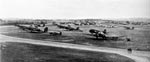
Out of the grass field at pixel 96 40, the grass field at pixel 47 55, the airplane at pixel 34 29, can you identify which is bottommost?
the grass field at pixel 47 55

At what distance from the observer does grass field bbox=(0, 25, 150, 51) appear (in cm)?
1436

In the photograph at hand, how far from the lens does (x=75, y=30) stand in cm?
1502

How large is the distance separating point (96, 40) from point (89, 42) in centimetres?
48

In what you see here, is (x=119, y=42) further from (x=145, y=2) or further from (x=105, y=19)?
(x=145, y=2)

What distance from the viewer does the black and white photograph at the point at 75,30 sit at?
14.5m

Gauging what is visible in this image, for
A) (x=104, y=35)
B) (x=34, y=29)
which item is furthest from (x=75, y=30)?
(x=34, y=29)

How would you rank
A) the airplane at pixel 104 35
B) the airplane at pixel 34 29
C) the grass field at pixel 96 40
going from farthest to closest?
the airplane at pixel 34 29 < the airplane at pixel 104 35 < the grass field at pixel 96 40

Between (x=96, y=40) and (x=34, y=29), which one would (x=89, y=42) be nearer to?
(x=96, y=40)

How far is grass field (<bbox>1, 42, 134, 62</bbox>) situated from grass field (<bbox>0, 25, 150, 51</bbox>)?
2.08 feet

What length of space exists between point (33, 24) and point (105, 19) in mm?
4819

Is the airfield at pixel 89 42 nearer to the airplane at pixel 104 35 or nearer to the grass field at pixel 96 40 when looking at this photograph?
the grass field at pixel 96 40

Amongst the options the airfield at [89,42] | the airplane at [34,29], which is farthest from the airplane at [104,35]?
the airplane at [34,29]

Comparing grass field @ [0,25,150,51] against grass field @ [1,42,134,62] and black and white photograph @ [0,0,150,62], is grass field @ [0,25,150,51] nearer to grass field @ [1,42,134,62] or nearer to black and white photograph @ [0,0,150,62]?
black and white photograph @ [0,0,150,62]

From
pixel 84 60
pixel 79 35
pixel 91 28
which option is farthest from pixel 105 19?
pixel 84 60
